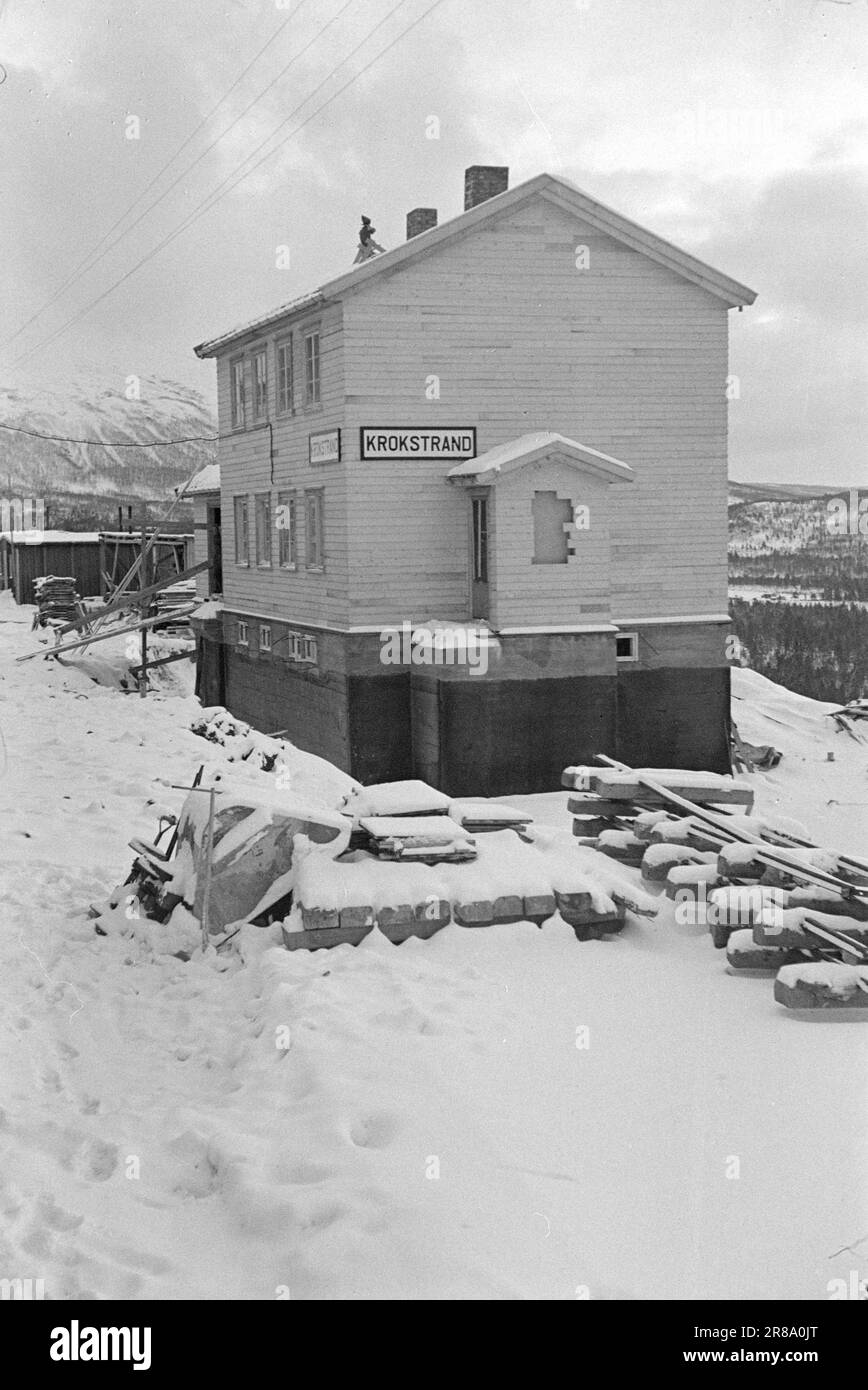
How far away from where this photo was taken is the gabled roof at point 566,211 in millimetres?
21719

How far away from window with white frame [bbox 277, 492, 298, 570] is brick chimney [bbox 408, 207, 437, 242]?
574 centimetres

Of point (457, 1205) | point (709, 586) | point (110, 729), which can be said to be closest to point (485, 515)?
point (709, 586)

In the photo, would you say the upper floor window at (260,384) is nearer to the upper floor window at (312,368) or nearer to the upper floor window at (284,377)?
the upper floor window at (284,377)

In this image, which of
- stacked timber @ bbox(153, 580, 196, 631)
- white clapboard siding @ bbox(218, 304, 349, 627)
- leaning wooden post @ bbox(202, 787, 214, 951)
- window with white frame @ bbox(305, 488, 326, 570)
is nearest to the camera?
leaning wooden post @ bbox(202, 787, 214, 951)

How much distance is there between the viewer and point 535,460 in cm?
2122

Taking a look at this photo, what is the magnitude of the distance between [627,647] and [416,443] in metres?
5.25

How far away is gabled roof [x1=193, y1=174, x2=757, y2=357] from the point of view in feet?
71.3

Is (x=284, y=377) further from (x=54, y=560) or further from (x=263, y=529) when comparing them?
(x=54, y=560)

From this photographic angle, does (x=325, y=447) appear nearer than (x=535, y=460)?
No

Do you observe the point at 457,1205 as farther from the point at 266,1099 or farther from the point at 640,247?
the point at 640,247

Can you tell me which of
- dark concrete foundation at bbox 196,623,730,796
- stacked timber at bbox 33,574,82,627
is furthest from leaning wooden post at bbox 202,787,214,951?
stacked timber at bbox 33,574,82,627

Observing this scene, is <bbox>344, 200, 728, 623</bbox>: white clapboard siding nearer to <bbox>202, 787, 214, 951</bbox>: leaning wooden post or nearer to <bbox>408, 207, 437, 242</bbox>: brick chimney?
<bbox>408, 207, 437, 242</bbox>: brick chimney

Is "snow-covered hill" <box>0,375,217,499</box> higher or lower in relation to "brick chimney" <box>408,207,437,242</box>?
higher

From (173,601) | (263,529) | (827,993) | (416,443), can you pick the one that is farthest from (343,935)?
→ (173,601)
